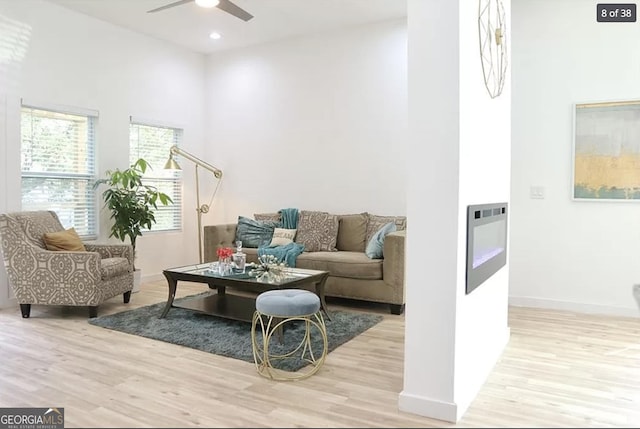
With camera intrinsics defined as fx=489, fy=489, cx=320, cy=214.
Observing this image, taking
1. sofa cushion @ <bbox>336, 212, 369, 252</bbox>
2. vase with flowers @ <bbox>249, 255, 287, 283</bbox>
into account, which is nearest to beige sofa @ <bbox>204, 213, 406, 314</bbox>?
sofa cushion @ <bbox>336, 212, 369, 252</bbox>

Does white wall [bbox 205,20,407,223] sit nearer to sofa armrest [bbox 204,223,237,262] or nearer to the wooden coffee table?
sofa armrest [bbox 204,223,237,262]

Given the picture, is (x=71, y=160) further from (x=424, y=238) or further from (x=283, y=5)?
(x=424, y=238)

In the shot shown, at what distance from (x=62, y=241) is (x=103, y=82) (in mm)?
2061

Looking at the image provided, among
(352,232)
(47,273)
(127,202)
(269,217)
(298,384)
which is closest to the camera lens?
(298,384)

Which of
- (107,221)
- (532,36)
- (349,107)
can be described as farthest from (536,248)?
(107,221)

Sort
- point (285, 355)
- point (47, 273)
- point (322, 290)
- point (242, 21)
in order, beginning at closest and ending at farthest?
point (285, 355) → point (322, 290) → point (47, 273) → point (242, 21)

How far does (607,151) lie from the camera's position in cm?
454

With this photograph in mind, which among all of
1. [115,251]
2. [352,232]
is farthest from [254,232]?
[115,251]

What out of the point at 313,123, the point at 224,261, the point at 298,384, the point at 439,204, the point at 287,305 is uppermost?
the point at 313,123

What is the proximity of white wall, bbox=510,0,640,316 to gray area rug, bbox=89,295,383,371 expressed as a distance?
1.79 meters

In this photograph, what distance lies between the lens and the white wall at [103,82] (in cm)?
475

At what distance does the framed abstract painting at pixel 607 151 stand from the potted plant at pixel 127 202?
4.47 m

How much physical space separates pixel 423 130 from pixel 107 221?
14.4ft

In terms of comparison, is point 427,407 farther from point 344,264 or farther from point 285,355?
point 344,264
